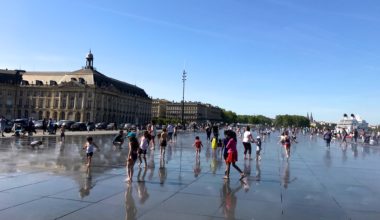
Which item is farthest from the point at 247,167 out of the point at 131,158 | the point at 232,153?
the point at 131,158

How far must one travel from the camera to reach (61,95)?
461ft

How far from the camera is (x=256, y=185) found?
12086 millimetres

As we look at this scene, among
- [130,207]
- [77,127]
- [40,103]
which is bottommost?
[130,207]

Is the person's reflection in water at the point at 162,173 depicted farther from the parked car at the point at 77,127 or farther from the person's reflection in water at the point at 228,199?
the parked car at the point at 77,127

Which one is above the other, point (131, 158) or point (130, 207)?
point (131, 158)

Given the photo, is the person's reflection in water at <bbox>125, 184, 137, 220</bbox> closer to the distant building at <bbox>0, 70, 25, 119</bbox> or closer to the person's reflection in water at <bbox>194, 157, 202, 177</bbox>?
the person's reflection in water at <bbox>194, 157, 202, 177</bbox>

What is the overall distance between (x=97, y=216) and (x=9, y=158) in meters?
10.7

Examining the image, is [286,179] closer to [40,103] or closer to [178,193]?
[178,193]

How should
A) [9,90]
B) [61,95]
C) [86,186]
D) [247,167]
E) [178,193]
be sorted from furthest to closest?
[61,95], [9,90], [247,167], [86,186], [178,193]

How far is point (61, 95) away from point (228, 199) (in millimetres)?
137918

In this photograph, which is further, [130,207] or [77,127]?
[77,127]

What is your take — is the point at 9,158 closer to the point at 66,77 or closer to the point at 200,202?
the point at 200,202

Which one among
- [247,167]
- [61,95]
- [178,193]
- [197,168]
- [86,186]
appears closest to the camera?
[178,193]

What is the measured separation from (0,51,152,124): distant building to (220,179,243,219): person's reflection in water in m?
125
